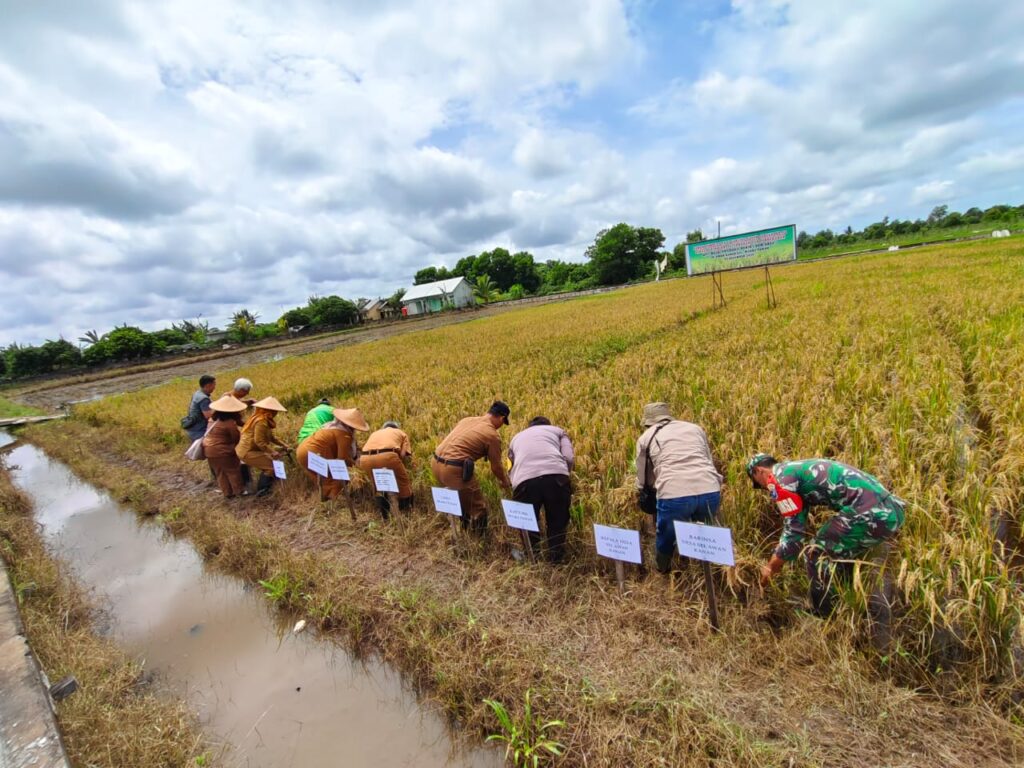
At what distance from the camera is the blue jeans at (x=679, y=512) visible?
2.90 m

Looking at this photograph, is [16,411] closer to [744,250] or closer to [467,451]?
[467,451]

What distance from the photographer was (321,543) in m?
4.63

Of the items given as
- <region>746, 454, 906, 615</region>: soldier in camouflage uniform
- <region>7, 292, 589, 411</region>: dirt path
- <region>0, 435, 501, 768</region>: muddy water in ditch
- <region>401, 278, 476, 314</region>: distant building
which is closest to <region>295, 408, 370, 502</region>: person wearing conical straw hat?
<region>0, 435, 501, 768</region>: muddy water in ditch

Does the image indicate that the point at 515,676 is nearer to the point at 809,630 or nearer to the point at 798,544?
the point at 809,630

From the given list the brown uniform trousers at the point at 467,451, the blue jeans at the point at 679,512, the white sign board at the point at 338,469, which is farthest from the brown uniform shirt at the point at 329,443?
the blue jeans at the point at 679,512

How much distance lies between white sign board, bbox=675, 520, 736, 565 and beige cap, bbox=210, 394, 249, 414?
6.26 meters

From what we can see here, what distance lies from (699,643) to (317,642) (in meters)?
2.86

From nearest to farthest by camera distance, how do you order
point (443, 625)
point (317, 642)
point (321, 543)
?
point (443, 625) < point (317, 642) < point (321, 543)

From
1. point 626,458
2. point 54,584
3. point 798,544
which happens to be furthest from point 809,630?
point 54,584

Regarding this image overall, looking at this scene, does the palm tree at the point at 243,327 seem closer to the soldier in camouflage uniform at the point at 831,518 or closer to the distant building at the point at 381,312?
→ the distant building at the point at 381,312

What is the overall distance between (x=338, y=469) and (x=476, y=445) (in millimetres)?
1837

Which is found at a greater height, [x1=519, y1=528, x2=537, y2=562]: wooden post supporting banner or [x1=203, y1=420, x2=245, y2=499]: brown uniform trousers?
[x1=203, y1=420, x2=245, y2=499]: brown uniform trousers

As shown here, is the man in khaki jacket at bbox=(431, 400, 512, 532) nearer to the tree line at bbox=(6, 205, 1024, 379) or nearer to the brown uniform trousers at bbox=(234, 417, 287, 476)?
the brown uniform trousers at bbox=(234, 417, 287, 476)

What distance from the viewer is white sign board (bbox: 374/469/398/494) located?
426 centimetres
